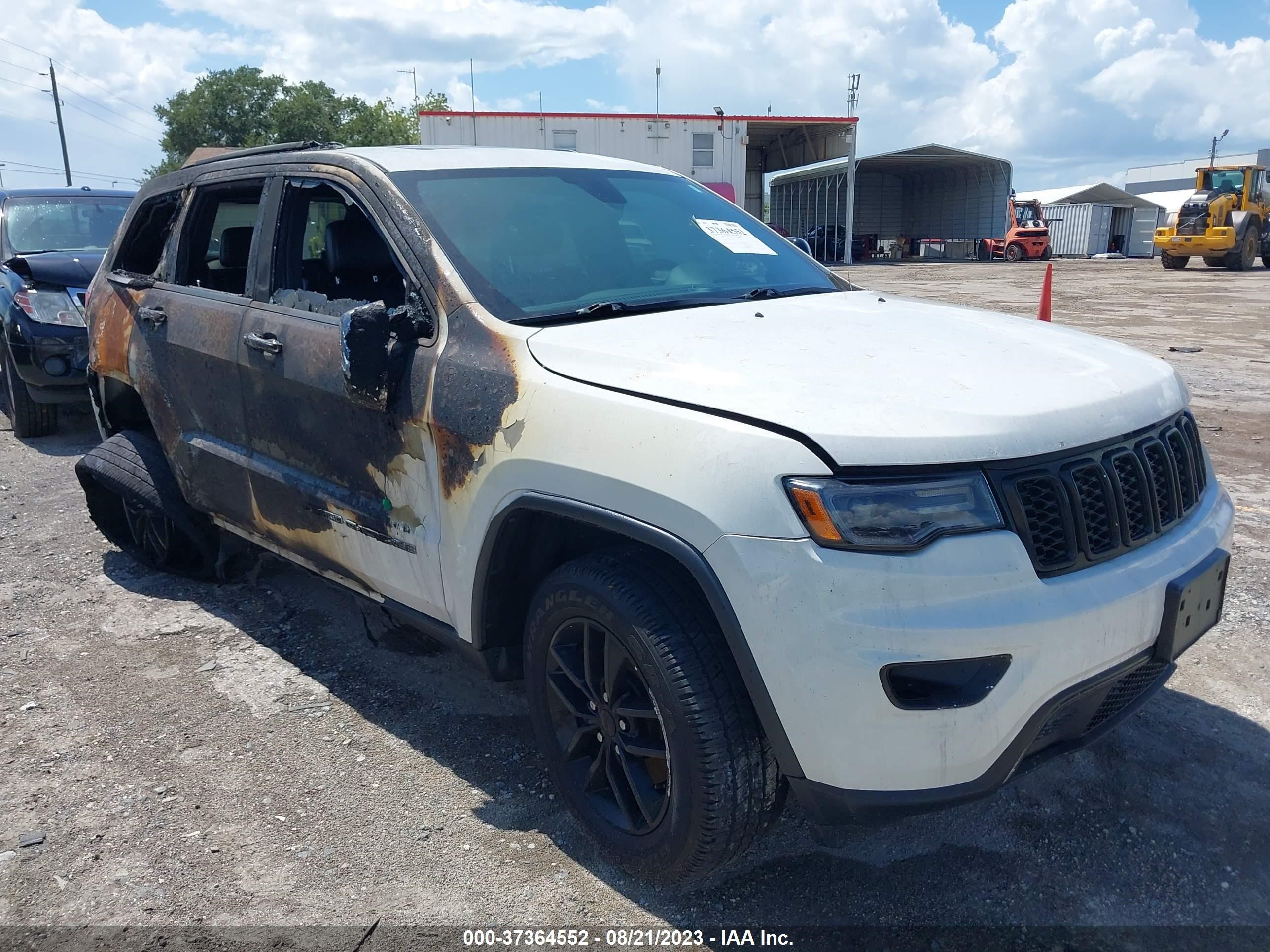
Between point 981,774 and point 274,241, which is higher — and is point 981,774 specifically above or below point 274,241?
below

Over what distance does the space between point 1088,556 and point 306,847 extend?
2.14 m

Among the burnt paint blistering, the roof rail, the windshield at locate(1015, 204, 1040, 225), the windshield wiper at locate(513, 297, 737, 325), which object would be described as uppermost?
the windshield at locate(1015, 204, 1040, 225)

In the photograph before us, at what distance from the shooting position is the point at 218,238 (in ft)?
13.6

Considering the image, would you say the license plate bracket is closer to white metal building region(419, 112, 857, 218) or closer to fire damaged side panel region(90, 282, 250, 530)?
fire damaged side panel region(90, 282, 250, 530)

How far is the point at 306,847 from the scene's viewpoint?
2703mm

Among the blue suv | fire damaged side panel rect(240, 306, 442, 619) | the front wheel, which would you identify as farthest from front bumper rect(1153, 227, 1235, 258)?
the front wheel

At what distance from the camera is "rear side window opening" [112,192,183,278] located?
14.1 ft

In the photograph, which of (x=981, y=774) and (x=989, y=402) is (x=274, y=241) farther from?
(x=981, y=774)

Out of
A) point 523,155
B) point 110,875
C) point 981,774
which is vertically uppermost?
point 523,155

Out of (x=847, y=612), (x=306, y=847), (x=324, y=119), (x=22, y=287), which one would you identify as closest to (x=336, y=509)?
(x=306, y=847)

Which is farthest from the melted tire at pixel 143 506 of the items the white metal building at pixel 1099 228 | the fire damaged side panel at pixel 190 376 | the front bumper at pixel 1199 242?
the white metal building at pixel 1099 228

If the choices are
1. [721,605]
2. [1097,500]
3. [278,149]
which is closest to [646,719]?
[721,605]

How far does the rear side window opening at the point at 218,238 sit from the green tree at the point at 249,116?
190 feet

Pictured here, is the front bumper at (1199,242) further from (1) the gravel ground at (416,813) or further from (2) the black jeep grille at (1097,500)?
(2) the black jeep grille at (1097,500)
